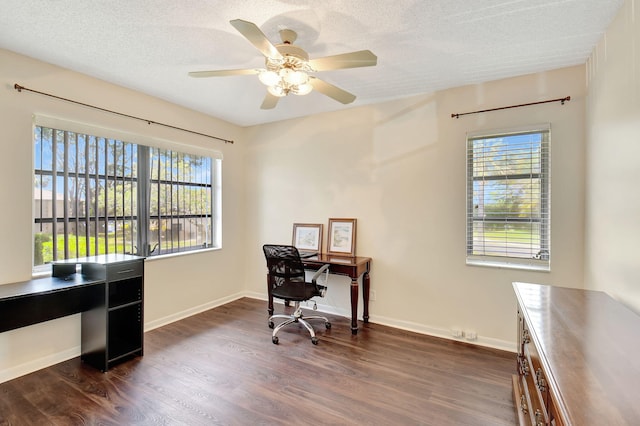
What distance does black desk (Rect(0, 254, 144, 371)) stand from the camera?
2.19m

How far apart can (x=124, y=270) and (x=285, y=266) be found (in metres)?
1.48

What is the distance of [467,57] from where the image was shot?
95.6 inches

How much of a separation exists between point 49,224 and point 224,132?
2.31 metres

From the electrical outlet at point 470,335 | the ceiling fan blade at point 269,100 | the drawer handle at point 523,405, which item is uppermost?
the ceiling fan blade at point 269,100

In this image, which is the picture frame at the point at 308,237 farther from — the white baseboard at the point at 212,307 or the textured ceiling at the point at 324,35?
the textured ceiling at the point at 324,35

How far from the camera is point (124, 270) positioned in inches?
103

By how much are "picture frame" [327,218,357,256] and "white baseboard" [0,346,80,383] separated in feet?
9.05

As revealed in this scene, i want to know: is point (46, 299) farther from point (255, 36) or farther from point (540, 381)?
point (540, 381)

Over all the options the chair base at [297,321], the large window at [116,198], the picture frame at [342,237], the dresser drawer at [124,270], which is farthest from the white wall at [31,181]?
the picture frame at [342,237]

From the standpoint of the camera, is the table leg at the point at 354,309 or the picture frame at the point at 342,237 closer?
the table leg at the point at 354,309

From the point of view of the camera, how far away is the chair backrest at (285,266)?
10.1 feet

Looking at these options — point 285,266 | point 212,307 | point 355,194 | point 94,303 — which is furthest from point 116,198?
point 355,194

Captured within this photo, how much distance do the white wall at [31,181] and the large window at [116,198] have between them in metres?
0.15

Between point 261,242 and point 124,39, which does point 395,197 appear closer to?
point 261,242
